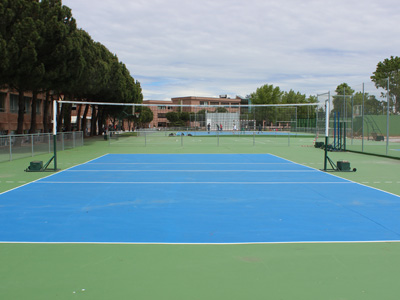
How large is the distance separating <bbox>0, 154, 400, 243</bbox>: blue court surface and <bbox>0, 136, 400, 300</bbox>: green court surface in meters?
0.55

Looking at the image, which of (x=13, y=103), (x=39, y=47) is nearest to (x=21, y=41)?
(x=39, y=47)

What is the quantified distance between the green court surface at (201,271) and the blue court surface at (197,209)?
0.55 meters

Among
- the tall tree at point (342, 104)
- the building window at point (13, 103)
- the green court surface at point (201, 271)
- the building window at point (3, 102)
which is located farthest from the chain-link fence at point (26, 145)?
the tall tree at point (342, 104)

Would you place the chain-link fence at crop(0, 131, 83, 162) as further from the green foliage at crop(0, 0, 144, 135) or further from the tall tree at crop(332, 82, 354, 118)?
the tall tree at crop(332, 82, 354, 118)

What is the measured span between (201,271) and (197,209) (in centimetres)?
409

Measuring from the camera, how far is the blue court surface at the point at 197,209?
7.52m

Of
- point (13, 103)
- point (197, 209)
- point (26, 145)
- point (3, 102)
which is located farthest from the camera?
point (13, 103)

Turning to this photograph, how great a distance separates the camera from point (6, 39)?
25.7 metres

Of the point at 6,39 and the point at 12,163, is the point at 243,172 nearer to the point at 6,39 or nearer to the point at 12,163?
the point at 12,163

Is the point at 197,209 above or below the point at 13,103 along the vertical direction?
below

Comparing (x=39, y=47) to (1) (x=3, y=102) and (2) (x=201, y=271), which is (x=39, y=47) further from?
(2) (x=201, y=271)

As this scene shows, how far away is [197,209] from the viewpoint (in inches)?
383

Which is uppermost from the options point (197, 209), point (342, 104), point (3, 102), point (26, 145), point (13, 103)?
point (13, 103)

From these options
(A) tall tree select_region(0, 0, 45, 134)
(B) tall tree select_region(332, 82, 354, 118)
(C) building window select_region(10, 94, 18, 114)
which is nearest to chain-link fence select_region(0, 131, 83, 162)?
(A) tall tree select_region(0, 0, 45, 134)
